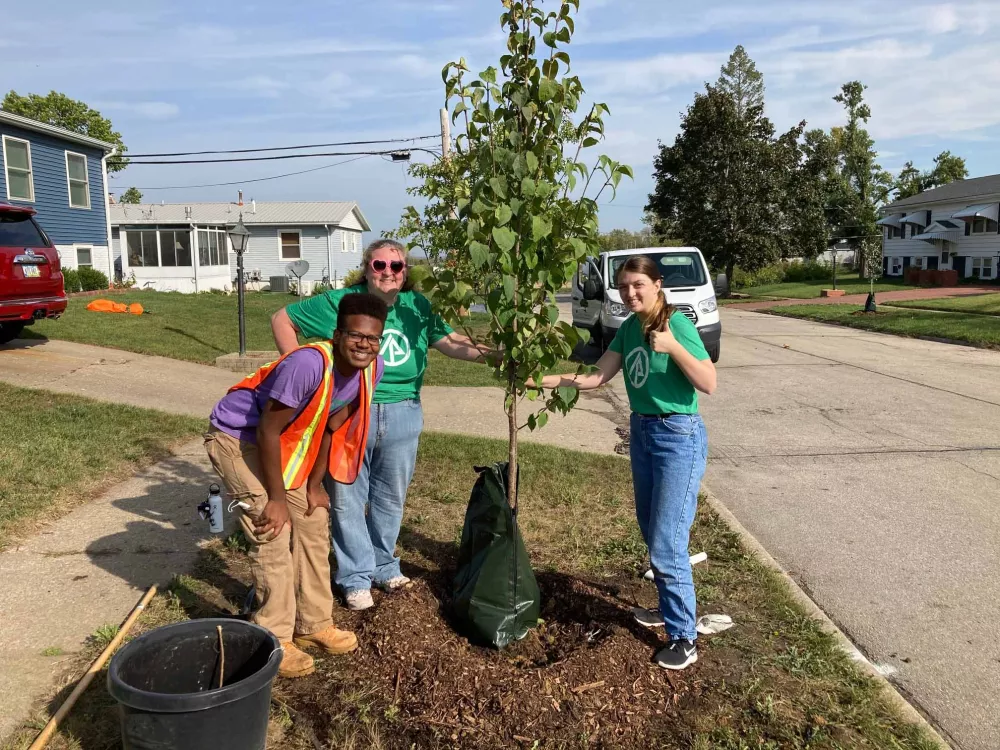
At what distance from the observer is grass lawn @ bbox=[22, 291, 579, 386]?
1142 cm

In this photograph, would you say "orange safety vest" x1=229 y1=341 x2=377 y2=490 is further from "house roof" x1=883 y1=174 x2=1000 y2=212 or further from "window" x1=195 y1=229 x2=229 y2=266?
"house roof" x1=883 y1=174 x2=1000 y2=212

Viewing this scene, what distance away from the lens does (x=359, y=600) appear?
376 cm

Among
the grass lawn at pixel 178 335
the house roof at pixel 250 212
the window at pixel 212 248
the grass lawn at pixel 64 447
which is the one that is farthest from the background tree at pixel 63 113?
the grass lawn at pixel 64 447

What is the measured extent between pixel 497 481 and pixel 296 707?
4.10 ft

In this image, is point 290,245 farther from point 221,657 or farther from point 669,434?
point 221,657

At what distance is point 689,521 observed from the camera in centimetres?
328

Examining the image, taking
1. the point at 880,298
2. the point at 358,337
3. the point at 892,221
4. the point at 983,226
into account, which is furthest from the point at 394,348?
the point at 892,221

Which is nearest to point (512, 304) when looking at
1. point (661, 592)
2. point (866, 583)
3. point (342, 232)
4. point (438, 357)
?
point (661, 592)

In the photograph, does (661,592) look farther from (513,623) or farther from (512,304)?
(512,304)

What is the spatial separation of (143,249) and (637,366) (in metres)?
30.9

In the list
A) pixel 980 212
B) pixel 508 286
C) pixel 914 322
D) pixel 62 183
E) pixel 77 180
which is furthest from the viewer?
pixel 980 212

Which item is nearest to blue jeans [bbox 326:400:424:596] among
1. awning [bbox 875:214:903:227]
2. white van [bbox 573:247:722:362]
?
white van [bbox 573:247:722:362]

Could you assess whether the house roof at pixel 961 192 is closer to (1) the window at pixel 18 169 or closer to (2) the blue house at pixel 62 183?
(2) the blue house at pixel 62 183

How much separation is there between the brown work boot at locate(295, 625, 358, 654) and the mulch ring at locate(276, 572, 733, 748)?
0.04 m
